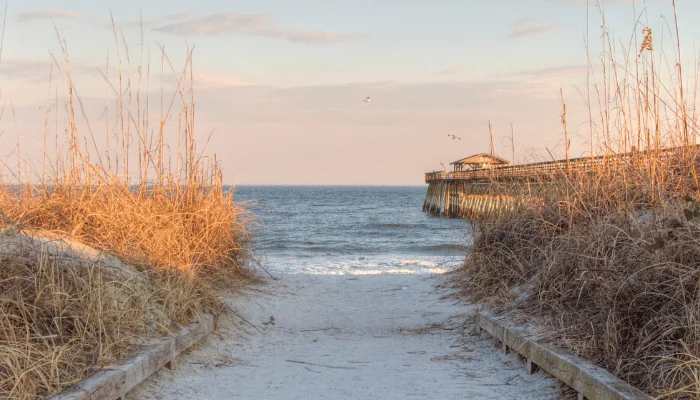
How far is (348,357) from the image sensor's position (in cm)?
474

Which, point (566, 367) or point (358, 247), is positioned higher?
point (566, 367)

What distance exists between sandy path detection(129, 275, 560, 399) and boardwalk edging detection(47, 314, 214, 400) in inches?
4.3

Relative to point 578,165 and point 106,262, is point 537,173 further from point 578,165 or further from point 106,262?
point 106,262

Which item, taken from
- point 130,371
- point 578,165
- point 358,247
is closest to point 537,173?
point 578,165

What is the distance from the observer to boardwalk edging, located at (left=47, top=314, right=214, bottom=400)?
10.1 feet

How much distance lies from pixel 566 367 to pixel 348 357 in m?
1.72

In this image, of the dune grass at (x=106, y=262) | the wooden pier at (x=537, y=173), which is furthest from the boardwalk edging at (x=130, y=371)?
the wooden pier at (x=537, y=173)

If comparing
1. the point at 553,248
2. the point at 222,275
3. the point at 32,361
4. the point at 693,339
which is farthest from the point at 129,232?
the point at 693,339

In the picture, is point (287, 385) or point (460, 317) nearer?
point (287, 385)

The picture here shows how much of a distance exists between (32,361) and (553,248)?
3.97 metres

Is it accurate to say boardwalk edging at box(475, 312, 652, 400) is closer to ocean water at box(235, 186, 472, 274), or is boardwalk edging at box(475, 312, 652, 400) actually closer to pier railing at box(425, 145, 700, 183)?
pier railing at box(425, 145, 700, 183)

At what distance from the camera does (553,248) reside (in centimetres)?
536

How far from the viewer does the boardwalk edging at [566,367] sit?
308 centimetres

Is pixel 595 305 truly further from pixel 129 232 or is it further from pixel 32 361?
pixel 129 232
